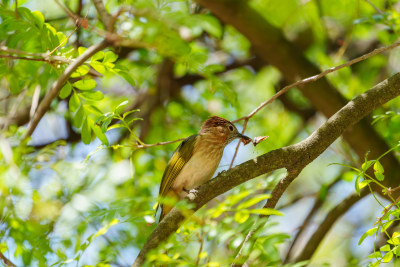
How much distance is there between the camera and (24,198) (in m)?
3.83

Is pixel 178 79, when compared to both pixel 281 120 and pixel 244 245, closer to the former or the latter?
pixel 281 120

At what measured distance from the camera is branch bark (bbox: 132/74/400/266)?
9.51 ft

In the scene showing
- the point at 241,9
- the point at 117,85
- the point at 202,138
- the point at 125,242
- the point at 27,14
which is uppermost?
the point at 241,9

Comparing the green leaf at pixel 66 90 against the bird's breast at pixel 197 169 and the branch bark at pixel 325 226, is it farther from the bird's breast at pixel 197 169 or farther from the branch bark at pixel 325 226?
the branch bark at pixel 325 226

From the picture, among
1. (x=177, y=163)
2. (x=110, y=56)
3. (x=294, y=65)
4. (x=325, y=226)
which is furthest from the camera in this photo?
(x=294, y=65)

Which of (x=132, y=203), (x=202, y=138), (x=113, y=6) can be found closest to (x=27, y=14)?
(x=113, y=6)

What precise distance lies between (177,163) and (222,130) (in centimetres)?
63

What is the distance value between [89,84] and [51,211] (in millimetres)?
1020

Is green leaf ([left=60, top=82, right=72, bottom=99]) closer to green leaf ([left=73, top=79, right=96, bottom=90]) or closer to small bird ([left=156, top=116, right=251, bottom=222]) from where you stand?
green leaf ([left=73, top=79, right=96, bottom=90])

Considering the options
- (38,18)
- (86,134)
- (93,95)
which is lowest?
(86,134)

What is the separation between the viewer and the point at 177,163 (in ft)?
14.6

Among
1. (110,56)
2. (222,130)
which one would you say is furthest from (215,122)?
(110,56)

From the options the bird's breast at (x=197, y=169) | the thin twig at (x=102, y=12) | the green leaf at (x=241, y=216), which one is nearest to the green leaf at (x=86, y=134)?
the thin twig at (x=102, y=12)

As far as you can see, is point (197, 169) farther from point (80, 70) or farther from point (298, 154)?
point (298, 154)
